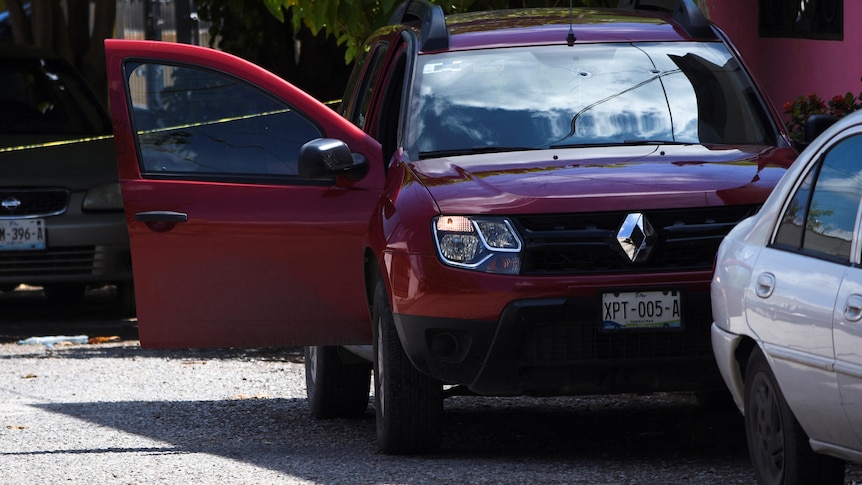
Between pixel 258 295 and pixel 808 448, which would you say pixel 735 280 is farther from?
pixel 258 295

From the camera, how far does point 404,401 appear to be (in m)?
7.37

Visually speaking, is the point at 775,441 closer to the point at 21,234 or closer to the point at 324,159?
the point at 324,159

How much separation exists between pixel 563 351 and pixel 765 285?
1.24 m

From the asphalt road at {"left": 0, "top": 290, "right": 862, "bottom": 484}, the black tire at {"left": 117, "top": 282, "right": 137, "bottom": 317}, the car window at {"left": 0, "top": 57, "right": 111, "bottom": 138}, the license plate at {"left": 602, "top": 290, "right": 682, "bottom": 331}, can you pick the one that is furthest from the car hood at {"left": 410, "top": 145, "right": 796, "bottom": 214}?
the car window at {"left": 0, "top": 57, "right": 111, "bottom": 138}

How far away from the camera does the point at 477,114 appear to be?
7891 millimetres

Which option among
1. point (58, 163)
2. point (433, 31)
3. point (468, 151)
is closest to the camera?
point (468, 151)

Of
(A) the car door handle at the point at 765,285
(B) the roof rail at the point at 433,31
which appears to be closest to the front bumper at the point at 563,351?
(A) the car door handle at the point at 765,285

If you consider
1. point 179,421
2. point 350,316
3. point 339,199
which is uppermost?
point 339,199

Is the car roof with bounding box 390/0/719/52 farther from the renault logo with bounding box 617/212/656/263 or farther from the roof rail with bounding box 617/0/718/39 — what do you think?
the renault logo with bounding box 617/212/656/263

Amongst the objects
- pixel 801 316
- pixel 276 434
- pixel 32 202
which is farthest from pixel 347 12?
pixel 801 316

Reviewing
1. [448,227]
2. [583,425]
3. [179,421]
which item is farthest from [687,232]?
[179,421]

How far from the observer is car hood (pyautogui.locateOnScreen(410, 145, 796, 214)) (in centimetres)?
693

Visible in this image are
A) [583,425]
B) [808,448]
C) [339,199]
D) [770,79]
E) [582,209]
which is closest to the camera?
[808,448]

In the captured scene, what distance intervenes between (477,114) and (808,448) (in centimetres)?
267
